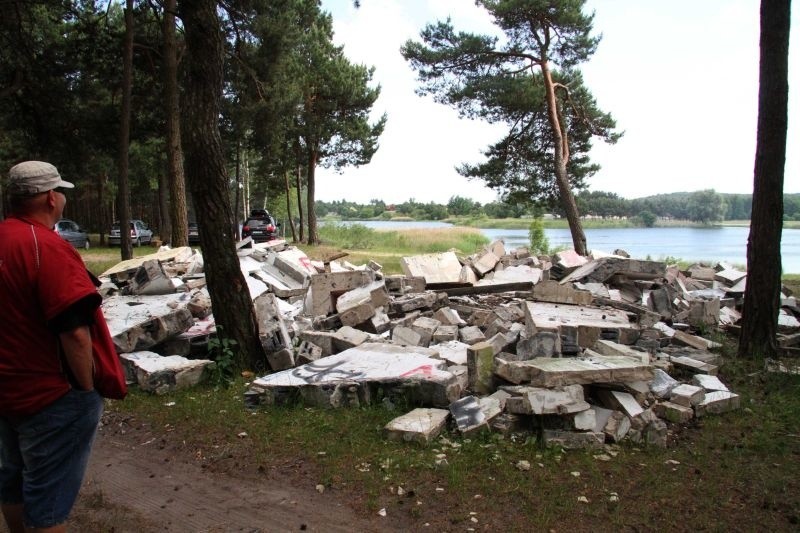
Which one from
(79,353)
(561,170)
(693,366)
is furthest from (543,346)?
(561,170)

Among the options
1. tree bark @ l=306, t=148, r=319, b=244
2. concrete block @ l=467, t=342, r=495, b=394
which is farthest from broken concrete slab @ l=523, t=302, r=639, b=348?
tree bark @ l=306, t=148, r=319, b=244

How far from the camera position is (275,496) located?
352 cm

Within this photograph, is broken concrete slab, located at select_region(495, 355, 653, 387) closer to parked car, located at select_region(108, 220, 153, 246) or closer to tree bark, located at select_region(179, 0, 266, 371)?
tree bark, located at select_region(179, 0, 266, 371)

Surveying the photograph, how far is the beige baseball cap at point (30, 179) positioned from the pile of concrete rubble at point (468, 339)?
2813 mm

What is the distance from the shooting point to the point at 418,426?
4.18m

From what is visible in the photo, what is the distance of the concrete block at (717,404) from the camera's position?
15.4ft

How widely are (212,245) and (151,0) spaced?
11.5 meters

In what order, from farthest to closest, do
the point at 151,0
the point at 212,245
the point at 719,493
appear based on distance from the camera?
the point at 151,0 → the point at 212,245 → the point at 719,493

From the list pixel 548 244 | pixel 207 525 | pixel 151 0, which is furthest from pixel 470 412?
pixel 548 244

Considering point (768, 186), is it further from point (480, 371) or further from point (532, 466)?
point (532, 466)

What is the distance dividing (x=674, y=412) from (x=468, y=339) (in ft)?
8.38

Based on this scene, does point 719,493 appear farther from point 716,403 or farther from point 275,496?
point 275,496

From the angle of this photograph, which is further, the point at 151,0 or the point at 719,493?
the point at 151,0

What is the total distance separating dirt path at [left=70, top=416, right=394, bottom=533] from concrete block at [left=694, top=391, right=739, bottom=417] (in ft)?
9.95
